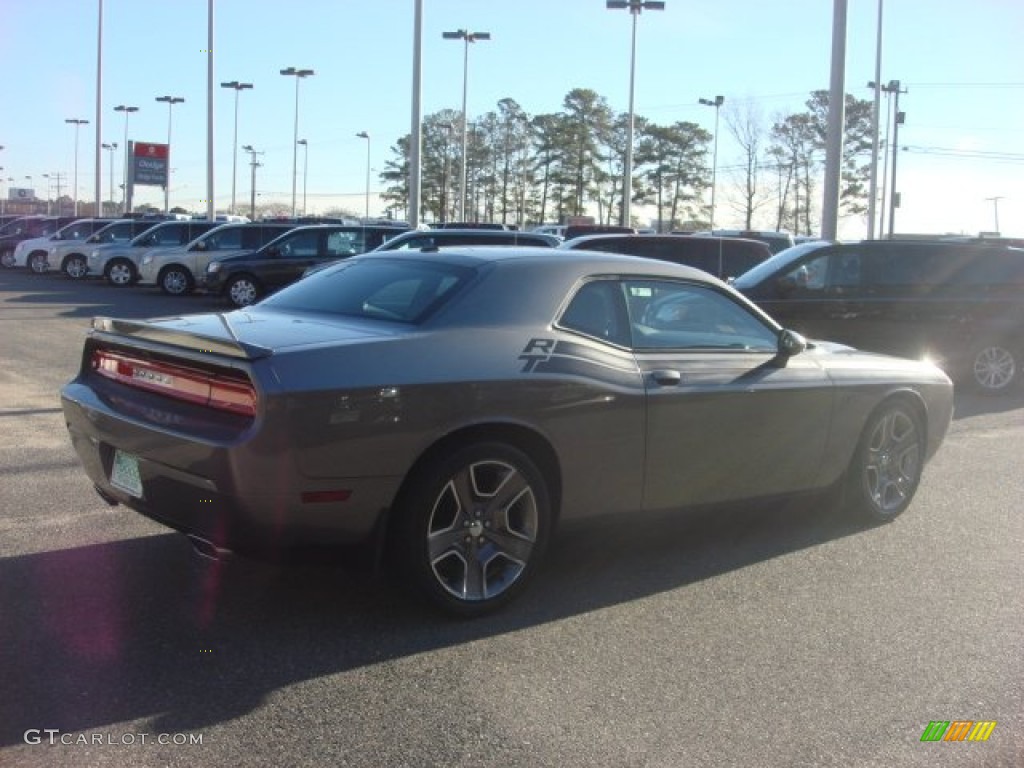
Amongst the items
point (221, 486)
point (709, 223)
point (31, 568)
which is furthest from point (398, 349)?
point (709, 223)

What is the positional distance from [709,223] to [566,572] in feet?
211

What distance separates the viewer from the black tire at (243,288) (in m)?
20.7

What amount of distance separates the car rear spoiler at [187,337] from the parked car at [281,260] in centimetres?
1623

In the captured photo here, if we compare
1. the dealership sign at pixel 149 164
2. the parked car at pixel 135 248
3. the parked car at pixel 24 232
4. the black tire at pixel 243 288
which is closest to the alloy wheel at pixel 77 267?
the parked car at pixel 135 248

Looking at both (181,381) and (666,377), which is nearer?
(181,381)

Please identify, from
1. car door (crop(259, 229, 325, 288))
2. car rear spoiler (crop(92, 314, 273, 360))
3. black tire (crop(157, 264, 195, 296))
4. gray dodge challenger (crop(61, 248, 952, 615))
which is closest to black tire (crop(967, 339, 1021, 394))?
gray dodge challenger (crop(61, 248, 952, 615))

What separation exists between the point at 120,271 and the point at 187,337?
23.2 metres

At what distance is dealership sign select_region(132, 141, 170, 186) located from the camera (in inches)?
2242

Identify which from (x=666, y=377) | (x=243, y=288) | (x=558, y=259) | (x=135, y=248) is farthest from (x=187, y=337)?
(x=135, y=248)

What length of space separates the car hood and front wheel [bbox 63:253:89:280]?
25.5m

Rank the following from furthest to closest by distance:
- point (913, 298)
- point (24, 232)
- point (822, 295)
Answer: point (24, 232), point (913, 298), point (822, 295)

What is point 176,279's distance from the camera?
76.7 feet

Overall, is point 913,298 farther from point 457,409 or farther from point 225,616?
point 225,616

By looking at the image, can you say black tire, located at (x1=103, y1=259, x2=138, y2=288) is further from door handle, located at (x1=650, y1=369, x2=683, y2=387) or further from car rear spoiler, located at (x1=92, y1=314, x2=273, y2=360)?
door handle, located at (x1=650, y1=369, x2=683, y2=387)
